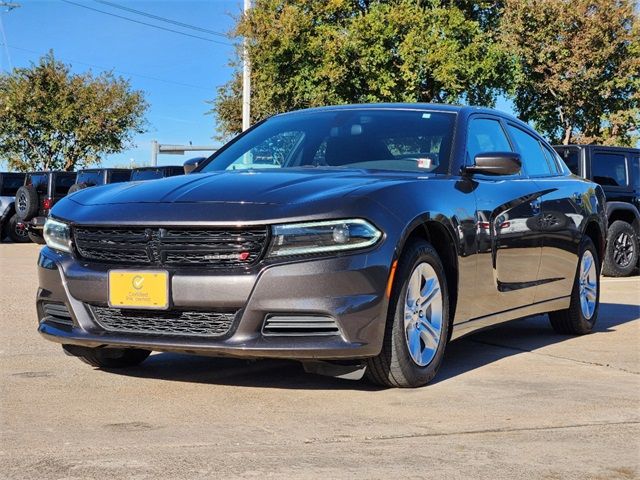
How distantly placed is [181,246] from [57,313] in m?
0.89

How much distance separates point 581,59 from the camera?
28.3 m

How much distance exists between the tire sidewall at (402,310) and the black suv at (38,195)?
16324 millimetres

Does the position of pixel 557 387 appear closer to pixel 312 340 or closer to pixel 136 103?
pixel 312 340

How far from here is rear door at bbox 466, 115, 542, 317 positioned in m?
5.50

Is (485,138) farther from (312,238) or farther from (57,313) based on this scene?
(57,313)

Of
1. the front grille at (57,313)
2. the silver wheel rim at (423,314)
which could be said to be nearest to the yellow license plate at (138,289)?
the front grille at (57,313)

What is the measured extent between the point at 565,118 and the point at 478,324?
1018 inches

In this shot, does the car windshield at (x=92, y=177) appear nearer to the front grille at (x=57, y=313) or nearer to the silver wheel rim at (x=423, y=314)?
the front grille at (x=57, y=313)

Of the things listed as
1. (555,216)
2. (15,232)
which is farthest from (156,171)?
(555,216)

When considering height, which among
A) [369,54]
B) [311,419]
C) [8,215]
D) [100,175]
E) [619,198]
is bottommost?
[311,419]

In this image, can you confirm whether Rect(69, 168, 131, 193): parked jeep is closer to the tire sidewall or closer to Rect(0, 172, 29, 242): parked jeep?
Rect(0, 172, 29, 242): parked jeep

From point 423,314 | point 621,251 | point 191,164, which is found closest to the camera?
point 423,314

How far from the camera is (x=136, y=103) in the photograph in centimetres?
4453

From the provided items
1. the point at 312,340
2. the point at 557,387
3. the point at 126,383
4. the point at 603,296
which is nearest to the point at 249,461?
the point at 312,340
